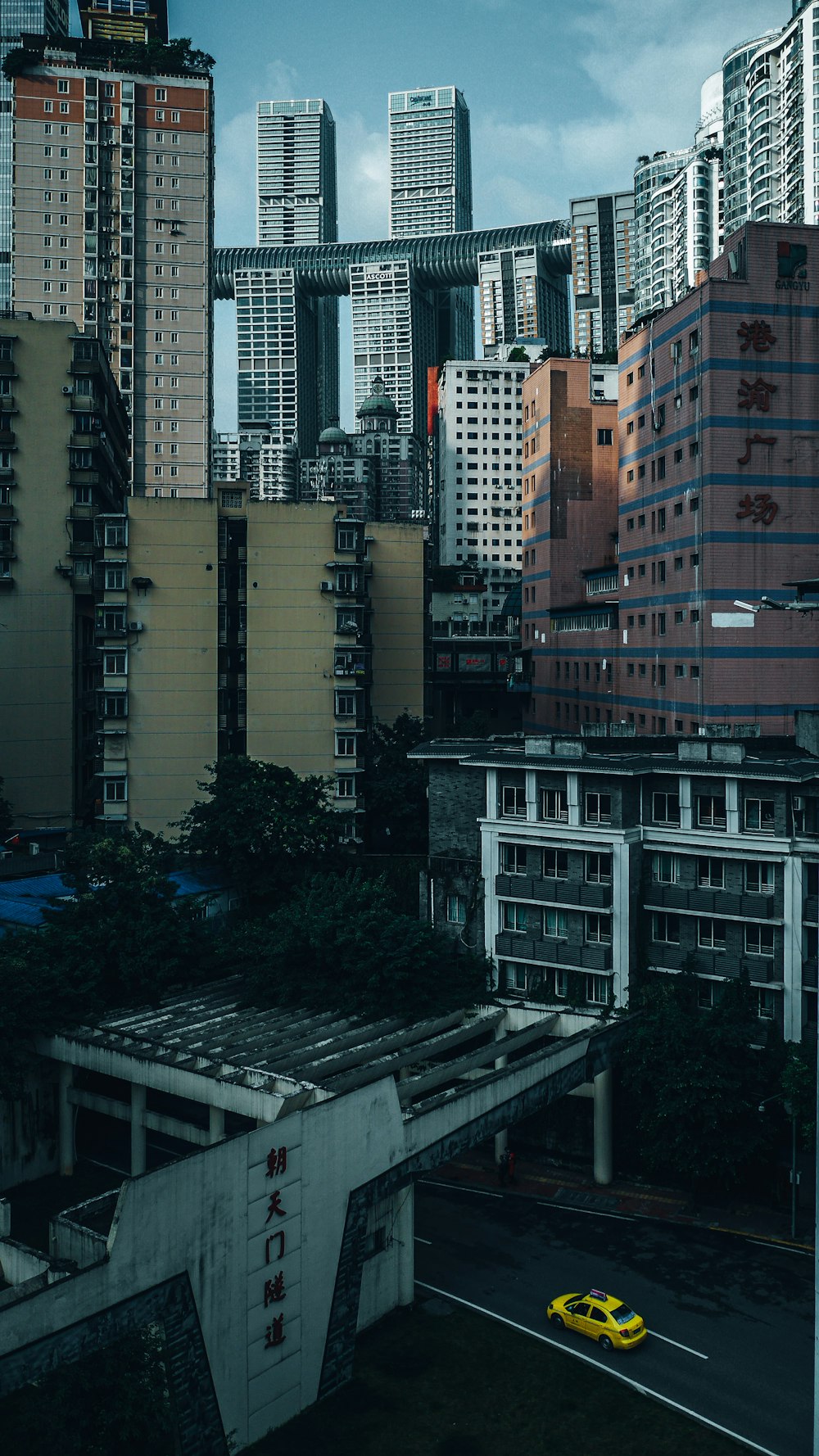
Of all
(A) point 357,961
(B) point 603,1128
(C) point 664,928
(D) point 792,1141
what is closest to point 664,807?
(C) point 664,928

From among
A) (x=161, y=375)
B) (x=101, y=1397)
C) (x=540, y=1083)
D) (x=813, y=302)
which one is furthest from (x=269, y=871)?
(x=161, y=375)

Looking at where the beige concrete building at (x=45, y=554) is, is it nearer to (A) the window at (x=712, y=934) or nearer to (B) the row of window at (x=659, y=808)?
(B) the row of window at (x=659, y=808)

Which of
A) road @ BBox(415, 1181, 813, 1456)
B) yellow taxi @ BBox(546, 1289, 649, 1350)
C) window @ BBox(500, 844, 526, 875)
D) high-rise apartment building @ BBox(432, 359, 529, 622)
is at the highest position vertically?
high-rise apartment building @ BBox(432, 359, 529, 622)

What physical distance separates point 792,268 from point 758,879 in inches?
1554

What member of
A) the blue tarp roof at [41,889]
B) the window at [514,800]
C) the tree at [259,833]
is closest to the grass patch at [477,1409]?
the window at [514,800]

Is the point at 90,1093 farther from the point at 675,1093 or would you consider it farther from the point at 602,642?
the point at 602,642

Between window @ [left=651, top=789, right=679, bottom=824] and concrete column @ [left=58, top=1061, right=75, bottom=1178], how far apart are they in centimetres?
2383

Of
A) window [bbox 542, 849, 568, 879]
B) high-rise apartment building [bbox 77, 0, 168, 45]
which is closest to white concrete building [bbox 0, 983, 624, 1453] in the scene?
window [bbox 542, 849, 568, 879]

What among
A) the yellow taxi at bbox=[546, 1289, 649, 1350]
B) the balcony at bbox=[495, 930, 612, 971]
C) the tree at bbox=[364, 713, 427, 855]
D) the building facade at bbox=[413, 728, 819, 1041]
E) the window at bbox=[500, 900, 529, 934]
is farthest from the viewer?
the tree at bbox=[364, 713, 427, 855]

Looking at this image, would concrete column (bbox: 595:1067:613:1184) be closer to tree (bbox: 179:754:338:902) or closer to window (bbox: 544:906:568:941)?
window (bbox: 544:906:568:941)

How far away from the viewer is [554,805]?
148 feet

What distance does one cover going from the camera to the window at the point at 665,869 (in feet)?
141

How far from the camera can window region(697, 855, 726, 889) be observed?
1654 inches

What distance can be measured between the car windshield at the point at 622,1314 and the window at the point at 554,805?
60.5 feet
